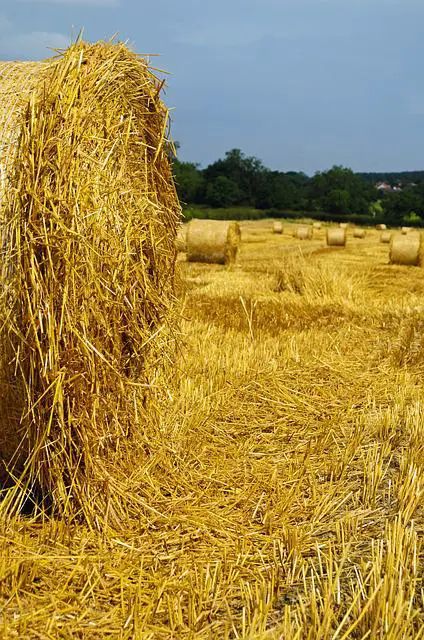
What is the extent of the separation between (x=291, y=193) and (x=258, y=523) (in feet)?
197

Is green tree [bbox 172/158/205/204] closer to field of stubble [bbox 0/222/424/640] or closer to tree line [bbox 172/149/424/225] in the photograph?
tree line [bbox 172/149/424/225]

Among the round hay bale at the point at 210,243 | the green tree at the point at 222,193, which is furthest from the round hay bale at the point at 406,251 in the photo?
the green tree at the point at 222,193

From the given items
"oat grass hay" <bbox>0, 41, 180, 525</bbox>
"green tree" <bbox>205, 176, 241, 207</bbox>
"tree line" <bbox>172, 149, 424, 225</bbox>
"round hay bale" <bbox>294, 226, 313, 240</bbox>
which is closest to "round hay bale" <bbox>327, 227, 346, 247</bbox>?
"round hay bale" <bbox>294, 226, 313, 240</bbox>

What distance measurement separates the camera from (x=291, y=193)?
205 ft

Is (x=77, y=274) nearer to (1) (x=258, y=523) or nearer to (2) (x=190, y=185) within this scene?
(1) (x=258, y=523)

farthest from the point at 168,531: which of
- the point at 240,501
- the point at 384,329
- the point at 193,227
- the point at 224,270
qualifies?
the point at 193,227

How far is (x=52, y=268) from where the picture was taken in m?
3.57

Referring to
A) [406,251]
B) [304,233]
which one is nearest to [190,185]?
[304,233]

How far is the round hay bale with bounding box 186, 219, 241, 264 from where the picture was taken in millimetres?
14914

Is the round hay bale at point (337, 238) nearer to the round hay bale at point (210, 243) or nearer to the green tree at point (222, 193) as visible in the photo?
the round hay bale at point (210, 243)

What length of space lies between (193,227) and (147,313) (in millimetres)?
10899

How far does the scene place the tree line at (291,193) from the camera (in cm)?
5150

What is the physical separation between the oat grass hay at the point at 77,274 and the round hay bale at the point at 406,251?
11.9 m

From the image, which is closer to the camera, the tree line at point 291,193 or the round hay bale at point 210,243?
the round hay bale at point 210,243
